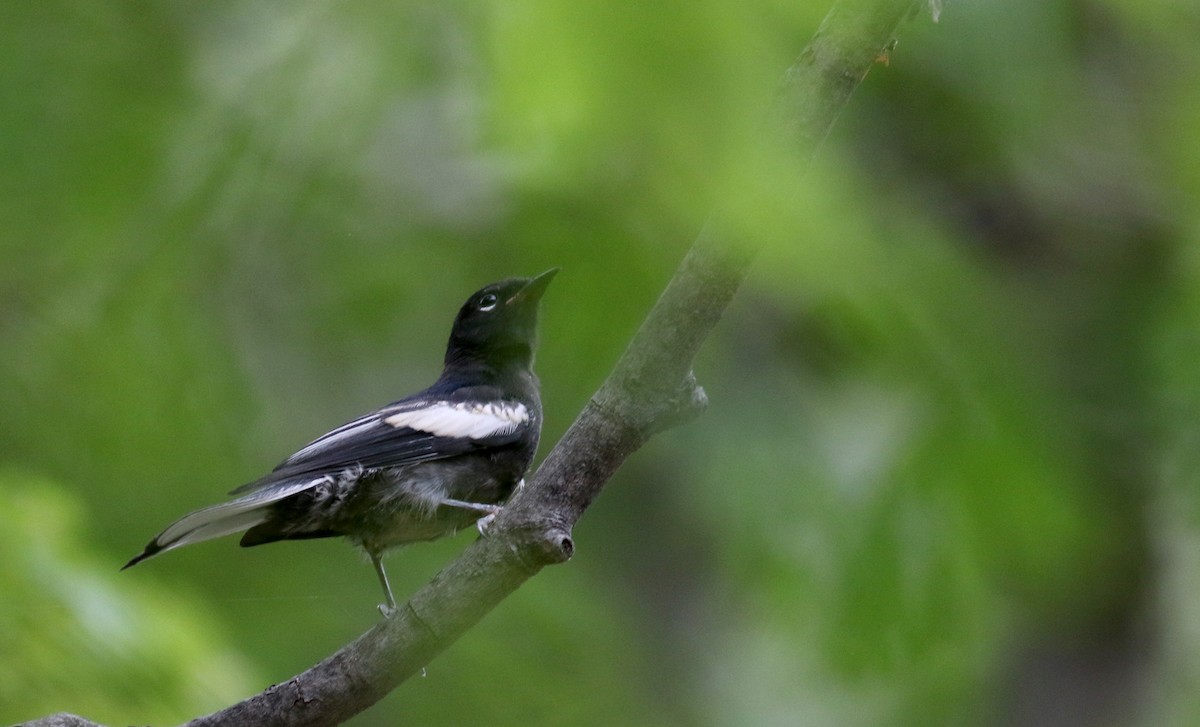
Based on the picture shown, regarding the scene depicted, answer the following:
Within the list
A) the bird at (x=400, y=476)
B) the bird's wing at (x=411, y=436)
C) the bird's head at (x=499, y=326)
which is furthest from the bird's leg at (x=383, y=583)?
the bird's head at (x=499, y=326)

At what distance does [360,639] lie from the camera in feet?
8.24

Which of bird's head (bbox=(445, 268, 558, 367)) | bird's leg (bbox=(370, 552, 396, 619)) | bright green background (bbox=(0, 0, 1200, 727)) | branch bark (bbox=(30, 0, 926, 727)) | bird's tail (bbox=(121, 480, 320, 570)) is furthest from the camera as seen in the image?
bird's head (bbox=(445, 268, 558, 367))

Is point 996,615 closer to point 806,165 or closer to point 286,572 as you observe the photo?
point 286,572

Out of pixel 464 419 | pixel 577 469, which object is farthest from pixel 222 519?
pixel 577 469

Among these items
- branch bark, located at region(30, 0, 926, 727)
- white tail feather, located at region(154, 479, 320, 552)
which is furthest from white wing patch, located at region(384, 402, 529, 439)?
branch bark, located at region(30, 0, 926, 727)

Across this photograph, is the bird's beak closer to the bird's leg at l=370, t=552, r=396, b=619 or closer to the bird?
the bird

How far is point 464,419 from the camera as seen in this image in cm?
383

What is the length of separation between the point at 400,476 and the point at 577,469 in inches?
50.4

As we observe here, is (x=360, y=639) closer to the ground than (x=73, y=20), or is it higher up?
closer to the ground

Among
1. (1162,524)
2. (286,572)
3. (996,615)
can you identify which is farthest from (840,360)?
(286,572)

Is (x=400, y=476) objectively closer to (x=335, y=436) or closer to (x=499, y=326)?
(x=335, y=436)

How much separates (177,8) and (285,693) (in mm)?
1927

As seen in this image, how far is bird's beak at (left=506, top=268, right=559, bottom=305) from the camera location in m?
3.85

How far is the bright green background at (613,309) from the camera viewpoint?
2494 mm
